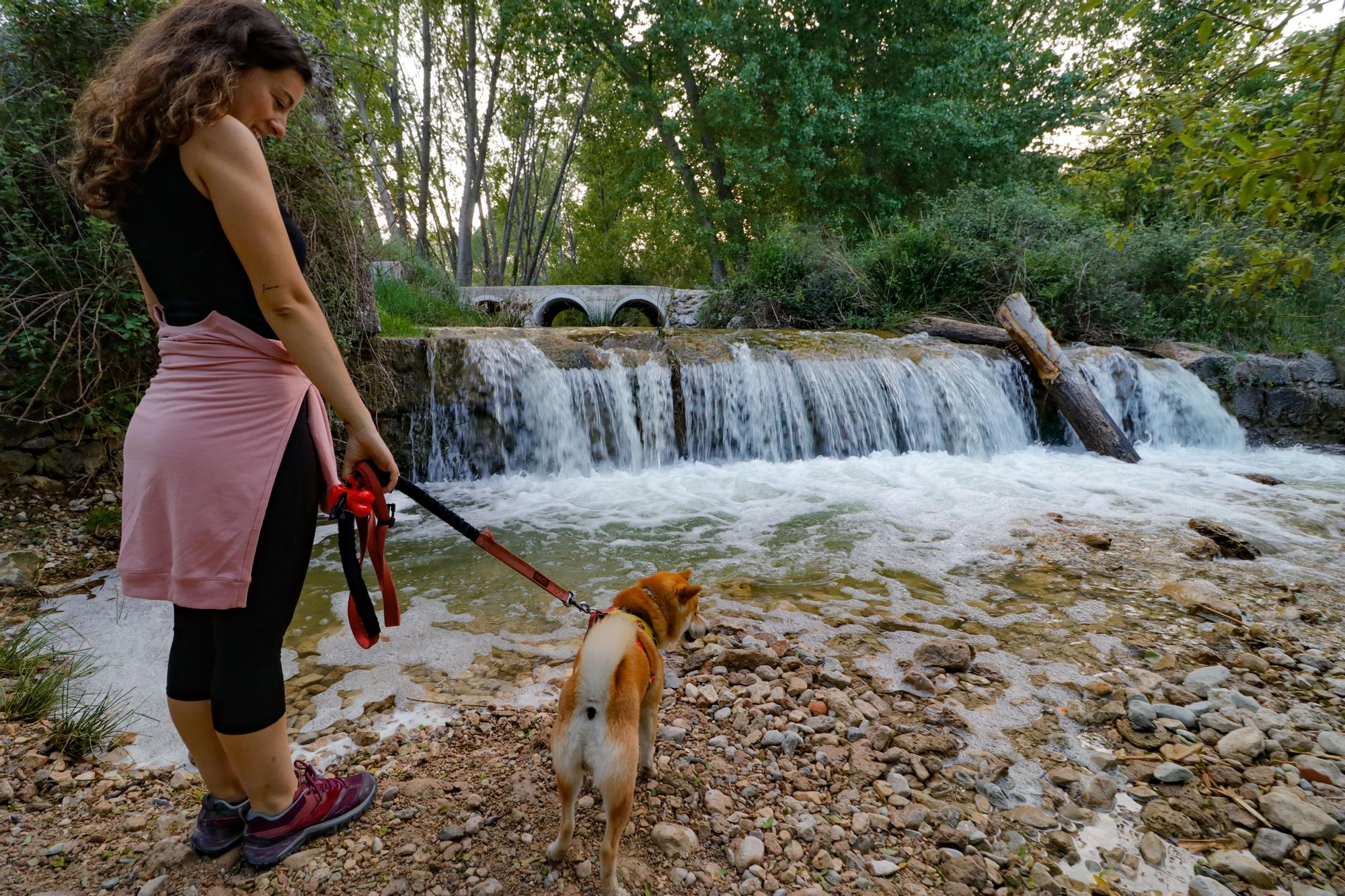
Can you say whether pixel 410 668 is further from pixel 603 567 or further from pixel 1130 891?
pixel 1130 891

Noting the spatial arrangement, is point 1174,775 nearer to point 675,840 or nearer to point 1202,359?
point 675,840

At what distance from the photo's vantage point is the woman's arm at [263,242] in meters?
1.22

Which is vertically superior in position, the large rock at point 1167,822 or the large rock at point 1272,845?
the large rock at point 1272,845

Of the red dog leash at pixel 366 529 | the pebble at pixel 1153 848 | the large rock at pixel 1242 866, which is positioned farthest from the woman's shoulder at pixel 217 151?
the large rock at pixel 1242 866

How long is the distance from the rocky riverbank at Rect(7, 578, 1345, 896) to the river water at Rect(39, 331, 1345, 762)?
0.24 metres

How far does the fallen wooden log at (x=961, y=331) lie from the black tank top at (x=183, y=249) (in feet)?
32.7

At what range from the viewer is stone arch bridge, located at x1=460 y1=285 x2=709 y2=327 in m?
14.1

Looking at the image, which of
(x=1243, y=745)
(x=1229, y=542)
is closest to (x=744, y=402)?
(x=1229, y=542)

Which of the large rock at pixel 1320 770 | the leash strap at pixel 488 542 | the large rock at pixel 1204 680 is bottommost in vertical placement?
the large rock at pixel 1204 680

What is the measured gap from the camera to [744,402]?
7914 mm

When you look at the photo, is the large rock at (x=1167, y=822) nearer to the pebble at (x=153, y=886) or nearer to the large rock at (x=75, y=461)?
the pebble at (x=153, y=886)

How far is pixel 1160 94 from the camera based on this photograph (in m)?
3.53

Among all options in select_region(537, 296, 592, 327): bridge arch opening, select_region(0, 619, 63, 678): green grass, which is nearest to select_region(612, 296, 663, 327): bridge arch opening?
select_region(537, 296, 592, 327): bridge arch opening

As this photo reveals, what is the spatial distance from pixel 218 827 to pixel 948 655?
2.73 metres
